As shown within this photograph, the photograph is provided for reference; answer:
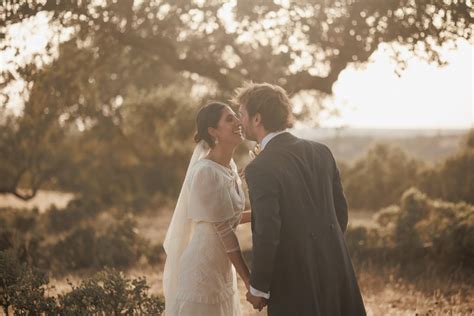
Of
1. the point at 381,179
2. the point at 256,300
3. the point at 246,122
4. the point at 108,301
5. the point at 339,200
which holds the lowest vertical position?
the point at 381,179

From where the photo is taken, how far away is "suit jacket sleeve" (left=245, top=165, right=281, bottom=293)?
378cm

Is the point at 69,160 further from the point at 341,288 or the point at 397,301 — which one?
the point at 341,288

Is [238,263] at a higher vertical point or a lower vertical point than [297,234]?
lower

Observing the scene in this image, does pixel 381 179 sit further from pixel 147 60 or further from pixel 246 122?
pixel 246 122

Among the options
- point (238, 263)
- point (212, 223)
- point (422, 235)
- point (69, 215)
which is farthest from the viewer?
point (69, 215)

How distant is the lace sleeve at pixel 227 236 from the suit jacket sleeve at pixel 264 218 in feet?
1.90

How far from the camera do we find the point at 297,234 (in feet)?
Answer: 13.3

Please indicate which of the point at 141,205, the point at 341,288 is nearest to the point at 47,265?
the point at 341,288

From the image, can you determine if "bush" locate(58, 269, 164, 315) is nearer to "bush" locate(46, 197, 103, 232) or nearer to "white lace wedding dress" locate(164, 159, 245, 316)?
"white lace wedding dress" locate(164, 159, 245, 316)

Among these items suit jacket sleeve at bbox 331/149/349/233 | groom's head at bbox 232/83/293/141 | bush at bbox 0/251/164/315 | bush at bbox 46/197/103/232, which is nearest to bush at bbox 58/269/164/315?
bush at bbox 0/251/164/315

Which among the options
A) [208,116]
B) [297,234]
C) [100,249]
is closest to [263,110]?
[208,116]

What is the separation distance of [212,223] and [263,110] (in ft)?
3.43

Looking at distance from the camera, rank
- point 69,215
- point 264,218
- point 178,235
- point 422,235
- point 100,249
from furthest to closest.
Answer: point 69,215 → point 100,249 → point 422,235 → point 178,235 → point 264,218

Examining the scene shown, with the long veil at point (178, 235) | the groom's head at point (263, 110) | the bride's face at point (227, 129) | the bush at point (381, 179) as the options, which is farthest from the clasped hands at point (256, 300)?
the bush at point (381, 179)
